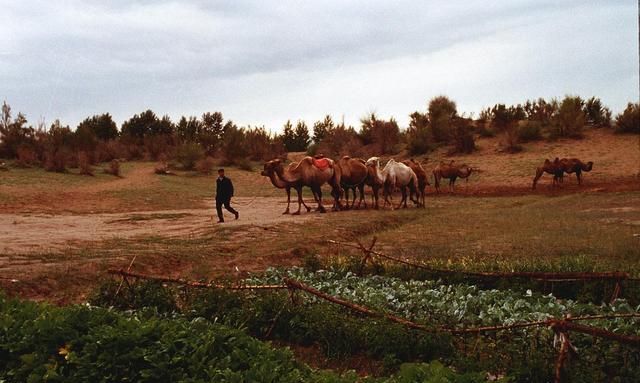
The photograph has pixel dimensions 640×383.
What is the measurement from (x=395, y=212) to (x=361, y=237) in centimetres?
618

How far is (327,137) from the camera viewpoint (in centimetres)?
4756

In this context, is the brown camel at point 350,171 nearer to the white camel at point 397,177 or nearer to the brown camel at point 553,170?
the white camel at point 397,177

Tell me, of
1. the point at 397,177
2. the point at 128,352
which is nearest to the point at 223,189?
the point at 397,177

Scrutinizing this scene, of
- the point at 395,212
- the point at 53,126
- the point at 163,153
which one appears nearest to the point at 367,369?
the point at 395,212

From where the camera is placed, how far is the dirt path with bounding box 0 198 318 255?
13.7 m

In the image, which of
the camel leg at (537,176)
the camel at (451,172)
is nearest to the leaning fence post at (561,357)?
the camel leg at (537,176)

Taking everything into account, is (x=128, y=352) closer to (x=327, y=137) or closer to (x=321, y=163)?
(x=321, y=163)

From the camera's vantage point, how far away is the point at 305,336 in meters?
7.08

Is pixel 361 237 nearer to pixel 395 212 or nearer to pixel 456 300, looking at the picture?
pixel 395 212

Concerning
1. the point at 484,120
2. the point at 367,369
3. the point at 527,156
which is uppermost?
the point at 484,120

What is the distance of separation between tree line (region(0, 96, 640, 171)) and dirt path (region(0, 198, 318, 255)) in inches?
516

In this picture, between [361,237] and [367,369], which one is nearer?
[367,369]

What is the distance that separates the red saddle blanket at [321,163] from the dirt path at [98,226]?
2297 mm

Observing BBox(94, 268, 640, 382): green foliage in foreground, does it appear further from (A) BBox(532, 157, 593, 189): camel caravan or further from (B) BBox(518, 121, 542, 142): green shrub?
(B) BBox(518, 121, 542, 142): green shrub
